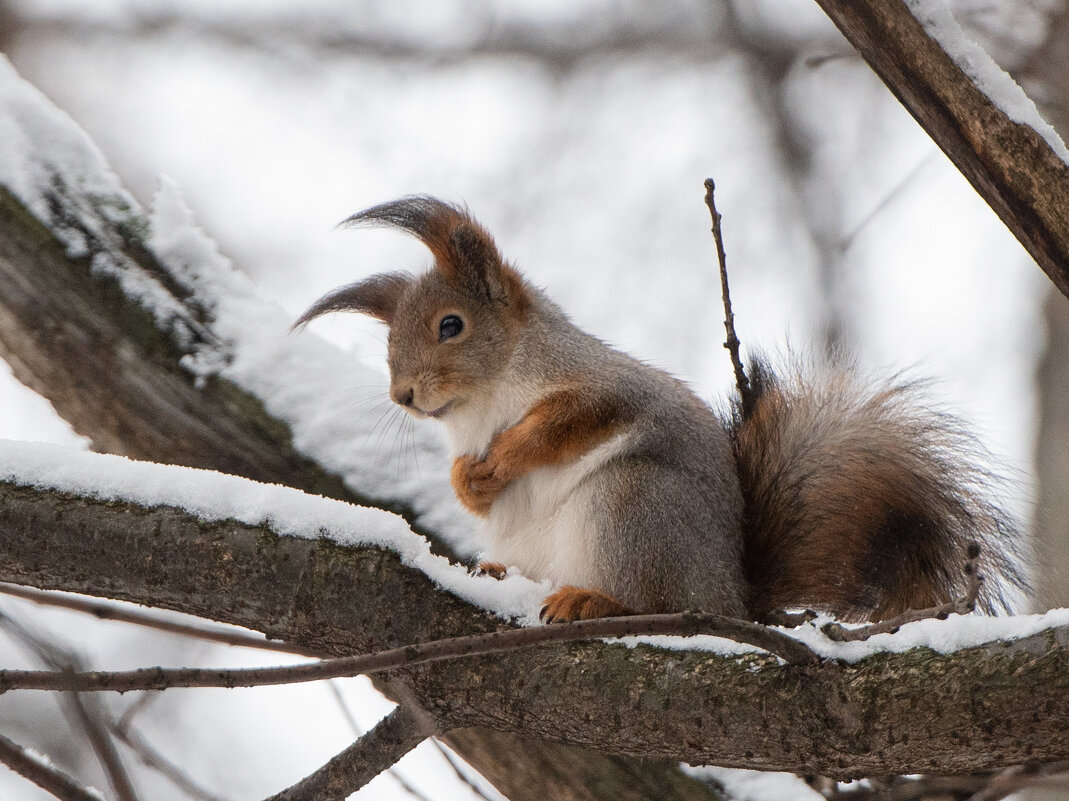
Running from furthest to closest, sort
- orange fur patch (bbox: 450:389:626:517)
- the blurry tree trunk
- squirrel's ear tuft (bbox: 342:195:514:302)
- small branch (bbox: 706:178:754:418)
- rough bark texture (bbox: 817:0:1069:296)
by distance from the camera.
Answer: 1. the blurry tree trunk
2. squirrel's ear tuft (bbox: 342:195:514:302)
3. orange fur patch (bbox: 450:389:626:517)
4. small branch (bbox: 706:178:754:418)
5. rough bark texture (bbox: 817:0:1069:296)

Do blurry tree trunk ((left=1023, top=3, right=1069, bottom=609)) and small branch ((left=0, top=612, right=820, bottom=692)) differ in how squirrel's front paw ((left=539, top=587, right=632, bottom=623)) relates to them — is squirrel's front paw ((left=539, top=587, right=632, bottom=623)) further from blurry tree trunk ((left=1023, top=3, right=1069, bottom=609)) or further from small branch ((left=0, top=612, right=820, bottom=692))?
blurry tree trunk ((left=1023, top=3, right=1069, bottom=609))

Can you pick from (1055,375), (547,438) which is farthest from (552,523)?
(1055,375)

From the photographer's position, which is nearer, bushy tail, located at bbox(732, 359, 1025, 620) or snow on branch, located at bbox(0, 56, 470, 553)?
bushy tail, located at bbox(732, 359, 1025, 620)

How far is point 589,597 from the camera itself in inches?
63.6

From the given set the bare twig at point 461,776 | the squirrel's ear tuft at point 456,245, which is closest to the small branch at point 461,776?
the bare twig at point 461,776

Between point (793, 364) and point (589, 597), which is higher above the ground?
point (793, 364)

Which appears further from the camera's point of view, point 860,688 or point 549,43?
point 549,43

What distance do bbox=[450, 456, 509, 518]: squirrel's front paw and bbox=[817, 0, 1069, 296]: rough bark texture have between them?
871 millimetres

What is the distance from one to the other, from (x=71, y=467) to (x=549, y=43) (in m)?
3.58

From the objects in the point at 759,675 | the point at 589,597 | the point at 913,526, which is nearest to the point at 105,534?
the point at 589,597

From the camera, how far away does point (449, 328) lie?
214 centimetres

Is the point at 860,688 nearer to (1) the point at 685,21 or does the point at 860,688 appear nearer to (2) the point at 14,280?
(2) the point at 14,280

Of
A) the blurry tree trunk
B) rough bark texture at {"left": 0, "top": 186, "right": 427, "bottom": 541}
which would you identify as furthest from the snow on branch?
the blurry tree trunk

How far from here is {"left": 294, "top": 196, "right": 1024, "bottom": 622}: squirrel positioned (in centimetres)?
172
